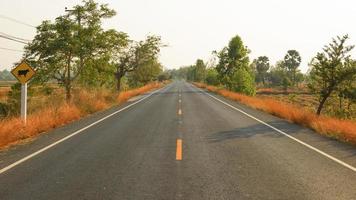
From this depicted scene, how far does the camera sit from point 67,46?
77.3ft

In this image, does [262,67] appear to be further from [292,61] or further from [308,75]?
[308,75]

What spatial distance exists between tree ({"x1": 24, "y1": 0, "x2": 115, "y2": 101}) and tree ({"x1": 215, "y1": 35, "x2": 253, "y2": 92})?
27043 millimetres

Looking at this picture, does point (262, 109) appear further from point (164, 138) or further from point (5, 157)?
point (5, 157)

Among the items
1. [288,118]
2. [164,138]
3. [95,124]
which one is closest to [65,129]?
[95,124]

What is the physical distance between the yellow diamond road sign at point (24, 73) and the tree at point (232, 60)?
3862 centimetres

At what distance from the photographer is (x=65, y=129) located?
45.1 ft

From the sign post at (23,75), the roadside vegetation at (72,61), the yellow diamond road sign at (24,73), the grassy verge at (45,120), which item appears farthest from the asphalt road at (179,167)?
the roadside vegetation at (72,61)

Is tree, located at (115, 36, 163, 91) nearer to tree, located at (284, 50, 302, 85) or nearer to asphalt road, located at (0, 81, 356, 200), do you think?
asphalt road, located at (0, 81, 356, 200)

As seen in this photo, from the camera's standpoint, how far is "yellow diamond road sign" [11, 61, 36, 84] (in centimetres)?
1308

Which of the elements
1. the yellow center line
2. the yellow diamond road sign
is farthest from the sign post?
the yellow center line

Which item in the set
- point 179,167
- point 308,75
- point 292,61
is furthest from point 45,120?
point 292,61

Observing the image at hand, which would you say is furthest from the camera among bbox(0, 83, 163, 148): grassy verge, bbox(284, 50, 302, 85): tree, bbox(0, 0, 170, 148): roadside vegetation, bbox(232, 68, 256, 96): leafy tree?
bbox(284, 50, 302, 85): tree

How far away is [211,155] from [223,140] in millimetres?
2367

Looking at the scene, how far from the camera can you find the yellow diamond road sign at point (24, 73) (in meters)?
13.1
